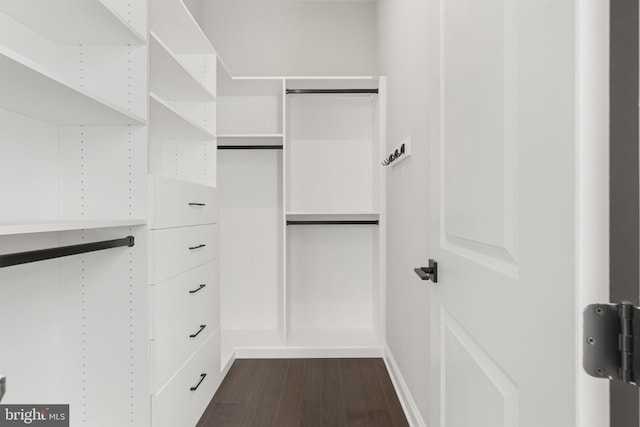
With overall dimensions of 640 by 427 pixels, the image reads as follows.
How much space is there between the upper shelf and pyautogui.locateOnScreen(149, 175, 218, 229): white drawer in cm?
27

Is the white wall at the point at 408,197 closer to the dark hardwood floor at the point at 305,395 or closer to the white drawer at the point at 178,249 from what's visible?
the dark hardwood floor at the point at 305,395

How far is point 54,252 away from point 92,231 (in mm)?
402

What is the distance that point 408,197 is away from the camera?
6.77ft

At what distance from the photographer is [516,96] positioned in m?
0.61

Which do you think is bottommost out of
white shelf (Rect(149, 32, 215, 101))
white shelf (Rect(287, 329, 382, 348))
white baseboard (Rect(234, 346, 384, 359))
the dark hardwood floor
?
the dark hardwood floor

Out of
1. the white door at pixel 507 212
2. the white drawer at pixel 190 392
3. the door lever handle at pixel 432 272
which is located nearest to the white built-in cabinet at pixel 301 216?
the white drawer at pixel 190 392

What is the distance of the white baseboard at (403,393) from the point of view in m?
1.84

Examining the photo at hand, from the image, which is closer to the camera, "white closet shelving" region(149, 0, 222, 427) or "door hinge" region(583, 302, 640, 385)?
"door hinge" region(583, 302, 640, 385)

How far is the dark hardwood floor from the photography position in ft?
6.50

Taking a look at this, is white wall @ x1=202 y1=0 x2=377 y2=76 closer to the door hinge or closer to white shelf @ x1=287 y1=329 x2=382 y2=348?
white shelf @ x1=287 y1=329 x2=382 y2=348

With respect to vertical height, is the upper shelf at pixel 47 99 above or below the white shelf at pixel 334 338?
above

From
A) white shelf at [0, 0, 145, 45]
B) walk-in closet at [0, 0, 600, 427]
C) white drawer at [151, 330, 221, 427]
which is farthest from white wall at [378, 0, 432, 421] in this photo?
white shelf at [0, 0, 145, 45]

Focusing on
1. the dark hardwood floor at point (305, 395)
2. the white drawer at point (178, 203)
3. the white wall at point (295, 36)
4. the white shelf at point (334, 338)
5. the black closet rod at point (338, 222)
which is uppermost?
the white wall at point (295, 36)

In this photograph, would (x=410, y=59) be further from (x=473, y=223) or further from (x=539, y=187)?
(x=539, y=187)
